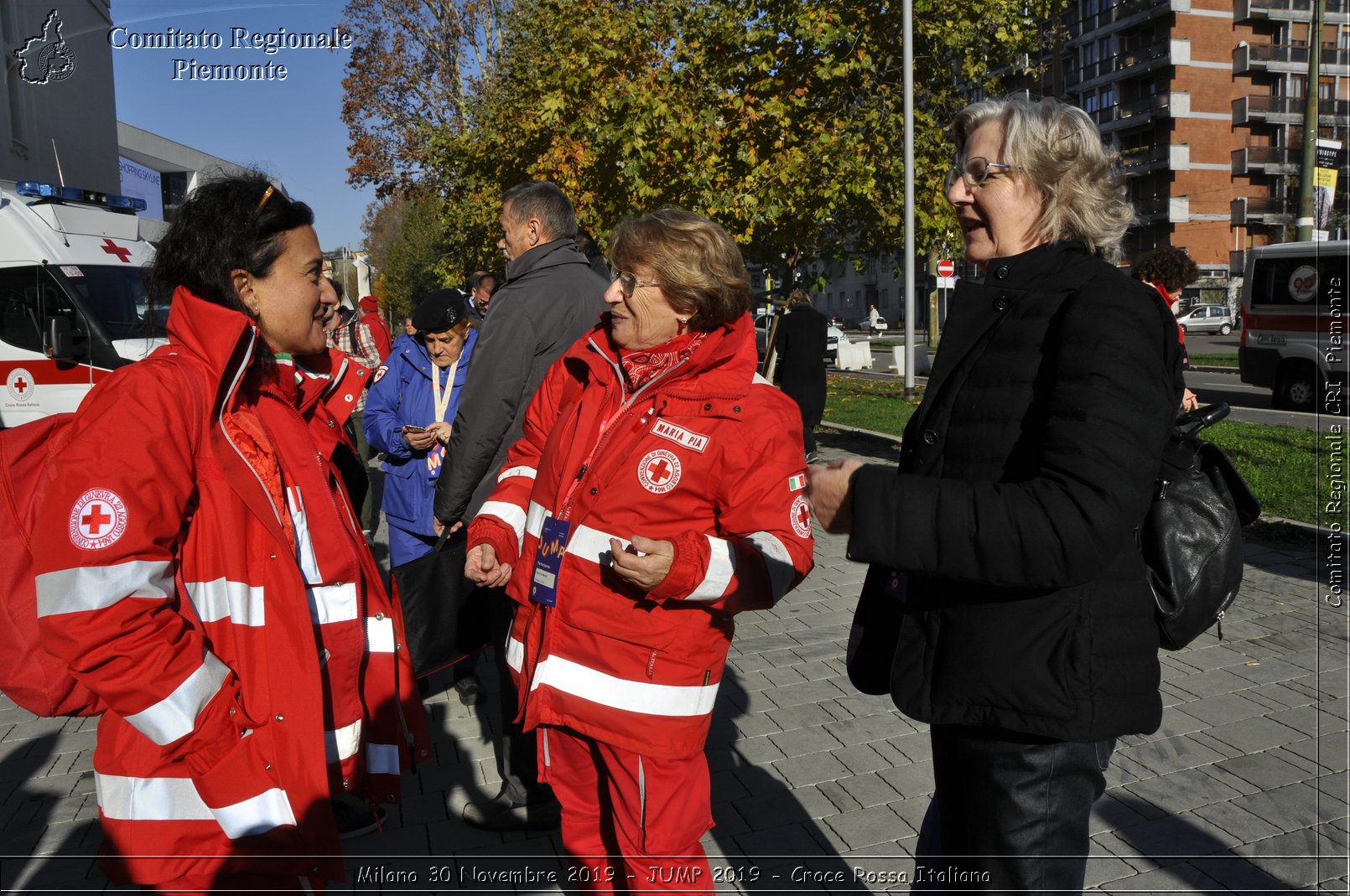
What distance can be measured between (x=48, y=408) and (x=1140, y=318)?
11.8 m

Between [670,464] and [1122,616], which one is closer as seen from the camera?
[1122,616]

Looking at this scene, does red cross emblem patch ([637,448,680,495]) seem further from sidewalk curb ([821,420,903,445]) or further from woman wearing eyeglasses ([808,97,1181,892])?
sidewalk curb ([821,420,903,445])

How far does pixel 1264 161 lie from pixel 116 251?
6380cm

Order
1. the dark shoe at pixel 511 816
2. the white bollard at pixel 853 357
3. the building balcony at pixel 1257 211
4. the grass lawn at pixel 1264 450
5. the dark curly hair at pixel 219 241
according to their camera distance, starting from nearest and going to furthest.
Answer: the dark curly hair at pixel 219 241, the dark shoe at pixel 511 816, the grass lawn at pixel 1264 450, the white bollard at pixel 853 357, the building balcony at pixel 1257 211

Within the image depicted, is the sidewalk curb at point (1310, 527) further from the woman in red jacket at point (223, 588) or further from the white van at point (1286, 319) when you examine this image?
the white van at point (1286, 319)

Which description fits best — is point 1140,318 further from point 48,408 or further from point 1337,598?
point 48,408

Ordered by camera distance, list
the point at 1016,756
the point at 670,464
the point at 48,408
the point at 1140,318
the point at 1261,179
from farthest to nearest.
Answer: the point at 1261,179 → the point at 48,408 → the point at 670,464 → the point at 1016,756 → the point at 1140,318

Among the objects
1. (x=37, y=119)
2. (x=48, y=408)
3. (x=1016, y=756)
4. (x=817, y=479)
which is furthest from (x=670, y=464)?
(x=37, y=119)

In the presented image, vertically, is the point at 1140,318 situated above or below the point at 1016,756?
above

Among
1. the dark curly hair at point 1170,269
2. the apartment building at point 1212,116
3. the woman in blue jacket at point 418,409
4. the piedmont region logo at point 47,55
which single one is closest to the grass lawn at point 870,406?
the dark curly hair at point 1170,269

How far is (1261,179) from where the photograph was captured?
196 ft

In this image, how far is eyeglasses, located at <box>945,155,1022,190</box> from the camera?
2.02 metres

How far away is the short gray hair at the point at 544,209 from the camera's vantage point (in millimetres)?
4016

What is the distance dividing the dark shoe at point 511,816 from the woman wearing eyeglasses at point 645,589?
1079mm
